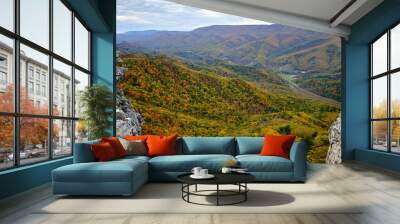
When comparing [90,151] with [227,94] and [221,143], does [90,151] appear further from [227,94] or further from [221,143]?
[227,94]

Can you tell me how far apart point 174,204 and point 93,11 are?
4860mm

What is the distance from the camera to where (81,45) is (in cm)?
883

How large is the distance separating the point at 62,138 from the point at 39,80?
1.46 meters

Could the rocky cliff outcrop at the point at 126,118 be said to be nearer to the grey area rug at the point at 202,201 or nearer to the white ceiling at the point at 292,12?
the white ceiling at the point at 292,12

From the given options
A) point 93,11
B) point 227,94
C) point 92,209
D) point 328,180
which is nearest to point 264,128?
point 227,94

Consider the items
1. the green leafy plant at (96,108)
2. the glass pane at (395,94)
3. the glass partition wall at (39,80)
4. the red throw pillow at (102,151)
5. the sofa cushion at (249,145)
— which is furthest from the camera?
the glass pane at (395,94)

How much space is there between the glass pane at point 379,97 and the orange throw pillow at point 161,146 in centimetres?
526

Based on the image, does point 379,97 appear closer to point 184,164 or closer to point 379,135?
point 379,135

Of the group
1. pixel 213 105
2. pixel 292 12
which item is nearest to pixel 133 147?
pixel 292 12

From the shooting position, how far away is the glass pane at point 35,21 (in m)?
5.88

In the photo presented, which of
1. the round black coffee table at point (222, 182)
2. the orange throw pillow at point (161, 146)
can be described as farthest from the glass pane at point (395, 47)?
the round black coffee table at point (222, 182)

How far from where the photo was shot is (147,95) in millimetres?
12578

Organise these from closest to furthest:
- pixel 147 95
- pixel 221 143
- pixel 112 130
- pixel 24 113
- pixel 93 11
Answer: pixel 24 113
pixel 221 143
pixel 93 11
pixel 112 130
pixel 147 95

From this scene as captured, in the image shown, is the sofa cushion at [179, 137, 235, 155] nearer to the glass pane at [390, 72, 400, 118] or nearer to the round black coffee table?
the round black coffee table
